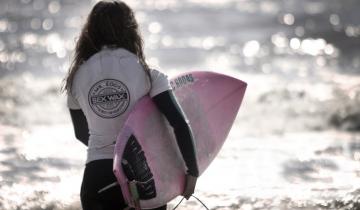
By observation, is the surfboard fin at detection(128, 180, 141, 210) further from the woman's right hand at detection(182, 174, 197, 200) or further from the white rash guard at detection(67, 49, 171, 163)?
the woman's right hand at detection(182, 174, 197, 200)

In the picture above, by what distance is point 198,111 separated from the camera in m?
4.20

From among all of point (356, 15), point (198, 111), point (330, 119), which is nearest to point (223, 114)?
point (198, 111)

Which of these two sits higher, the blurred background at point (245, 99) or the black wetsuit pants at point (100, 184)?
the black wetsuit pants at point (100, 184)

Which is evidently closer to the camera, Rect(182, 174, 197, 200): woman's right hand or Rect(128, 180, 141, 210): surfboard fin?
Rect(128, 180, 141, 210): surfboard fin

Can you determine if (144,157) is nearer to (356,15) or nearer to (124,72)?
(124,72)

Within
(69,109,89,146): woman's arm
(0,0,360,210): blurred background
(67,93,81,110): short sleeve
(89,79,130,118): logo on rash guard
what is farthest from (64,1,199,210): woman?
(0,0,360,210): blurred background

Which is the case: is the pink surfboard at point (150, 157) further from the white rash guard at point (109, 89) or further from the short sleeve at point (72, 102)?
the short sleeve at point (72, 102)

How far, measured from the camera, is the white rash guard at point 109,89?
3.17 meters

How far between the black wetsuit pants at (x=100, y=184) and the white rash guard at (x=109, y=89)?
0.03 metres

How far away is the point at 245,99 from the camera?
479 inches

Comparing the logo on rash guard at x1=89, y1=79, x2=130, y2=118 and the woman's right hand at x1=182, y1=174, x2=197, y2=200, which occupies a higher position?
the logo on rash guard at x1=89, y1=79, x2=130, y2=118

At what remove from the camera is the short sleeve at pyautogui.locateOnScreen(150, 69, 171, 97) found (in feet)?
10.5

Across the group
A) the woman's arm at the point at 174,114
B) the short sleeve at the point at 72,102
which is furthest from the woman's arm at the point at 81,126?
the woman's arm at the point at 174,114

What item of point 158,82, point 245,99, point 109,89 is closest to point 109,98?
point 109,89
